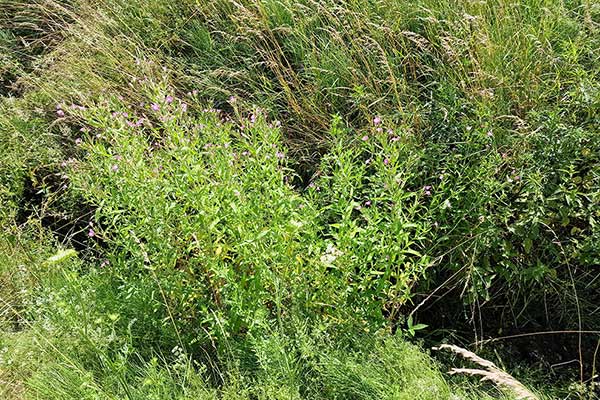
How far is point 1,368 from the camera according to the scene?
116 inches

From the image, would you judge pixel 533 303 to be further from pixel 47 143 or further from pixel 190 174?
pixel 47 143

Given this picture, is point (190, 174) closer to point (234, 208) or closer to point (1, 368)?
point (234, 208)

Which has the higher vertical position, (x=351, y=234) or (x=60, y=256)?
(x=60, y=256)

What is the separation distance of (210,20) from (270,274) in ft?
7.99

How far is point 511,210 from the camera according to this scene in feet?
9.21

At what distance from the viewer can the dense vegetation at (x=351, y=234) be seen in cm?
253

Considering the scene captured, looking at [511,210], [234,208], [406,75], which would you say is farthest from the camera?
[406,75]

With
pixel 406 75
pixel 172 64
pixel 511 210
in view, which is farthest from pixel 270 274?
pixel 172 64

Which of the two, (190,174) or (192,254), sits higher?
(190,174)

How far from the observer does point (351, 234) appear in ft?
8.26

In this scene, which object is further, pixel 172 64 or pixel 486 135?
pixel 172 64

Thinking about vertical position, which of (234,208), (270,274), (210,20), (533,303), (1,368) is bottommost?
(533,303)

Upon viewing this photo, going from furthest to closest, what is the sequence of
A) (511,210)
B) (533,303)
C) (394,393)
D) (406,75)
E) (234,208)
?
(406,75) < (533,303) < (511,210) < (234,208) < (394,393)

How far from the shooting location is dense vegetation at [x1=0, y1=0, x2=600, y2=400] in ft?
8.29
